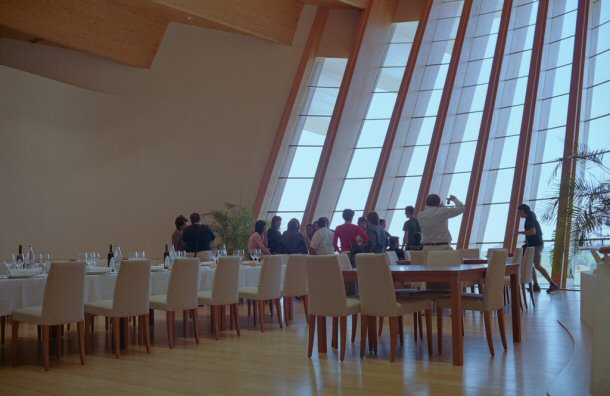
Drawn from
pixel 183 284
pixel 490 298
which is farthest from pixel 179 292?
pixel 490 298

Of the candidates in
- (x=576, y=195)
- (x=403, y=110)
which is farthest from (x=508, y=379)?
(x=403, y=110)

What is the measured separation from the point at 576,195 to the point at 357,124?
6979mm

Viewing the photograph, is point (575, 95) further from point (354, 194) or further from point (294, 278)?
point (294, 278)

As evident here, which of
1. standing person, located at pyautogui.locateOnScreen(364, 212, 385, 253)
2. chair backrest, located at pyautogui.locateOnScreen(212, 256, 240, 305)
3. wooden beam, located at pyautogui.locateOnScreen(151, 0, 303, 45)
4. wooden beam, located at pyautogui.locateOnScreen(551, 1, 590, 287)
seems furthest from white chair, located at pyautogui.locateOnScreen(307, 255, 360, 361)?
wooden beam, located at pyautogui.locateOnScreen(151, 0, 303, 45)

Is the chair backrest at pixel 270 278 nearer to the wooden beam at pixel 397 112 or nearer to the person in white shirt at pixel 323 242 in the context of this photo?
the person in white shirt at pixel 323 242

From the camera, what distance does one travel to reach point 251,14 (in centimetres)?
1277

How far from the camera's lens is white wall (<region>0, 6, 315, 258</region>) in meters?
11.1

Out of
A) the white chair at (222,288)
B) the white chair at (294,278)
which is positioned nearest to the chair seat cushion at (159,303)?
the white chair at (222,288)

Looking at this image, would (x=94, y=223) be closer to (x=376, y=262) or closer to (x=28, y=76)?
(x=28, y=76)

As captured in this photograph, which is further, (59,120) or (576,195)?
(59,120)

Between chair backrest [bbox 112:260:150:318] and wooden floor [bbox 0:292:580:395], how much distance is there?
0.43 meters

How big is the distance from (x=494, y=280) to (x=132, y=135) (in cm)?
903

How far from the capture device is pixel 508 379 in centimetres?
435

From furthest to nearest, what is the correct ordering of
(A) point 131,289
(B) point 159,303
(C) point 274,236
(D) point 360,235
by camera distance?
(C) point 274,236, (D) point 360,235, (B) point 159,303, (A) point 131,289
